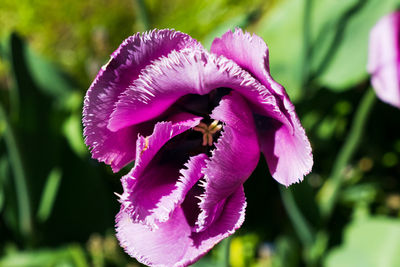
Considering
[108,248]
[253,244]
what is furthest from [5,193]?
[253,244]

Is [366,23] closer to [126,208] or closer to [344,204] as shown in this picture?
[344,204]

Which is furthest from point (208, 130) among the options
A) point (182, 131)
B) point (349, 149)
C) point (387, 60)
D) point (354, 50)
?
point (354, 50)

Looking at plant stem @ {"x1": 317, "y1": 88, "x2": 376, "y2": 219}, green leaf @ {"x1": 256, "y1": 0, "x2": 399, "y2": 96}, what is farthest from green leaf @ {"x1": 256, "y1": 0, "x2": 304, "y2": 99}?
plant stem @ {"x1": 317, "y1": 88, "x2": 376, "y2": 219}

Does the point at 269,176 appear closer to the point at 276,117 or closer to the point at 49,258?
the point at 49,258

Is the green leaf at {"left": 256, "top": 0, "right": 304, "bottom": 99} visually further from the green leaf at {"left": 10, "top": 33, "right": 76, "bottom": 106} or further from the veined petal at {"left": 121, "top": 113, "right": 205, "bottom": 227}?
the veined petal at {"left": 121, "top": 113, "right": 205, "bottom": 227}

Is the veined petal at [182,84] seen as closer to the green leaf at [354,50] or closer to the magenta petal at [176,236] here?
the magenta petal at [176,236]

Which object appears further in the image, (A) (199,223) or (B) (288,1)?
(B) (288,1)
